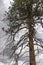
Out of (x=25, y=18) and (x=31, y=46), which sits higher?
(x=25, y=18)

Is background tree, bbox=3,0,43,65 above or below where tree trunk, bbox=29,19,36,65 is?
above

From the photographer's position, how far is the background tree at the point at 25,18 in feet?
43.2

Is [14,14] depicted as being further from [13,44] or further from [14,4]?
[13,44]

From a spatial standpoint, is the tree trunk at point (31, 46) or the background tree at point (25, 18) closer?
the tree trunk at point (31, 46)

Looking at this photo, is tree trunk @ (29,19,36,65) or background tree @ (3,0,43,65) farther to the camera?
background tree @ (3,0,43,65)

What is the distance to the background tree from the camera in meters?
13.2

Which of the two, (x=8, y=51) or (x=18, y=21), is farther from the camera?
(x=8, y=51)

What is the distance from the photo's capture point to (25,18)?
13.3 metres

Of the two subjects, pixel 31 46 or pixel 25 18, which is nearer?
pixel 31 46

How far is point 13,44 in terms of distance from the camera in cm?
1364

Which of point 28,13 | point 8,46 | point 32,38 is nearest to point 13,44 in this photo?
point 8,46

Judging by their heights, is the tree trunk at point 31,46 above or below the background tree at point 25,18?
below

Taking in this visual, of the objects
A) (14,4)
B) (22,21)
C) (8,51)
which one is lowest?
(8,51)

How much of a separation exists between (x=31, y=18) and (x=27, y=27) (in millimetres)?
584
